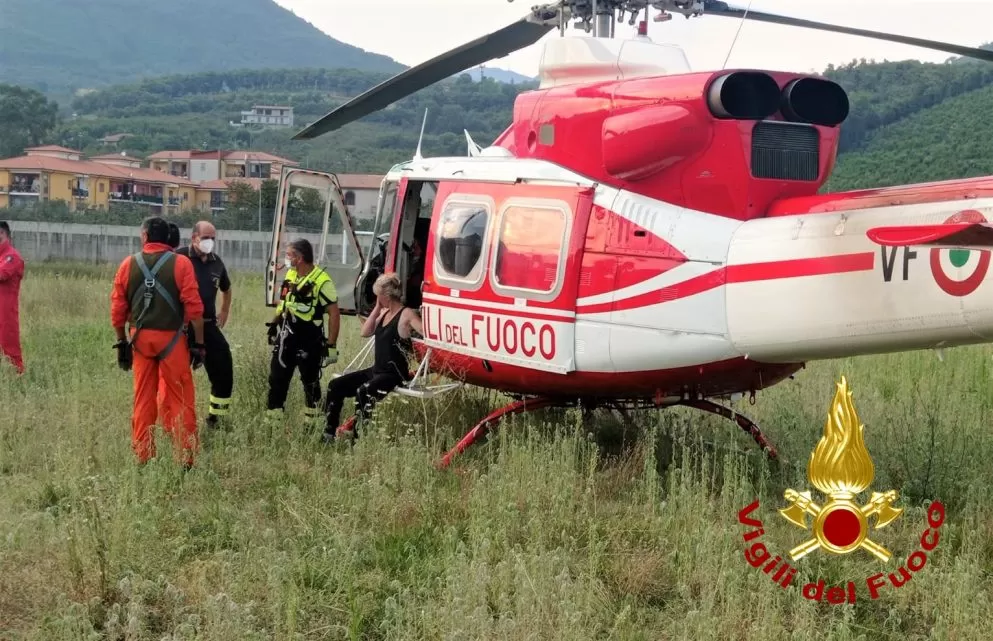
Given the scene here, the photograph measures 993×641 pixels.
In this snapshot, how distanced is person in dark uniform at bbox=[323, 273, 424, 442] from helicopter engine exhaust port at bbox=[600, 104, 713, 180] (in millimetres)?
2246

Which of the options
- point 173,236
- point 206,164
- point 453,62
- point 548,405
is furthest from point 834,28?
point 206,164

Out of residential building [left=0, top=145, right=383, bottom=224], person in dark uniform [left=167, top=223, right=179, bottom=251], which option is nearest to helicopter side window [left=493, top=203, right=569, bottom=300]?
person in dark uniform [left=167, top=223, right=179, bottom=251]

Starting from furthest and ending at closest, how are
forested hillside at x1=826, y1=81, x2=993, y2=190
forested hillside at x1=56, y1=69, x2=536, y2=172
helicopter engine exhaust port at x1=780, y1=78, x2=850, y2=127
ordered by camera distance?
1. forested hillside at x1=56, y1=69, x2=536, y2=172
2. forested hillside at x1=826, y1=81, x2=993, y2=190
3. helicopter engine exhaust port at x1=780, y1=78, x2=850, y2=127

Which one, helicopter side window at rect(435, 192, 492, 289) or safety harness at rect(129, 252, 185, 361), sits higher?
helicopter side window at rect(435, 192, 492, 289)

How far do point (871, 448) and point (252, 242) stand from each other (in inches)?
1617

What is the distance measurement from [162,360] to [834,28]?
529 cm

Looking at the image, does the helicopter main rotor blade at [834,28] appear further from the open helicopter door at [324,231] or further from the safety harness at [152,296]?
the safety harness at [152,296]

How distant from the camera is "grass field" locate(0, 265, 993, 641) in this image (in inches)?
184

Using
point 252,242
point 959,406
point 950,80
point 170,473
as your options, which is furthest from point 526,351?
point 950,80

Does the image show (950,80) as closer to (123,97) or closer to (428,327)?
(428,327)

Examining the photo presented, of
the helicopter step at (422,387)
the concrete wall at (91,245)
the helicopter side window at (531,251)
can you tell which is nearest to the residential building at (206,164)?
the concrete wall at (91,245)

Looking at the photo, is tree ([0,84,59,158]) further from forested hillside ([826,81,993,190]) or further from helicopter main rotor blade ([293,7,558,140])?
helicopter main rotor blade ([293,7,558,140])

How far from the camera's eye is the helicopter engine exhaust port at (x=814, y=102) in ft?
21.4

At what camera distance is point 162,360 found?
23.2 ft
